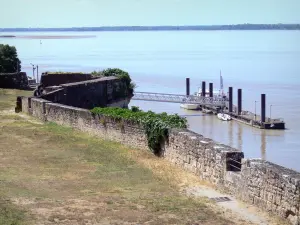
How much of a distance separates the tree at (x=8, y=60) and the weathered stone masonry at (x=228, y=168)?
2552 cm

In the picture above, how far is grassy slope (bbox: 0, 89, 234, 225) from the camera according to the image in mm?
9414

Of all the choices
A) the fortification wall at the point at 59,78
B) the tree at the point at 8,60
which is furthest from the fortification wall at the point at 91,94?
the tree at the point at 8,60

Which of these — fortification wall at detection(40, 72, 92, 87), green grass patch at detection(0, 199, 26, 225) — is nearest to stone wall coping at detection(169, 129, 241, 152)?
green grass patch at detection(0, 199, 26, 225)

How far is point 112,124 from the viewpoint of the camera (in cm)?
1706

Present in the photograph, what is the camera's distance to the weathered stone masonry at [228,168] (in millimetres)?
9461

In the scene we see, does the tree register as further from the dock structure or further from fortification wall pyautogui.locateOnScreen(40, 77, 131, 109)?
fortification wall pyautogui.locateOnScreen(40, 77, 131, 109)

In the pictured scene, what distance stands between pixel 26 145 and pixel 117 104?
39.3 ft

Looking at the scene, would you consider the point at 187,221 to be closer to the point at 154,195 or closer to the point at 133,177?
the point at 154,195

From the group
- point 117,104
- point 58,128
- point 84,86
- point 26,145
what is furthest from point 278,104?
point 26,145

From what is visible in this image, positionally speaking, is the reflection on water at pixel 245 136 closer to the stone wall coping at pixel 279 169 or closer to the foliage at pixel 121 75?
the foliage at pixel 121 75

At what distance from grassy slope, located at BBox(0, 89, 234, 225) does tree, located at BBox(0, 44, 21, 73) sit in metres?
24.6

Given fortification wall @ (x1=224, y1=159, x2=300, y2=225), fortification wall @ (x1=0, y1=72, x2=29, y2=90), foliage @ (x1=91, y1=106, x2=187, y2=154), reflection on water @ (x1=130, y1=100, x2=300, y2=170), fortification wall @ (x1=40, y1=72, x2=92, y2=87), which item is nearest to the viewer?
fortification wall @ (x1=224, y1=159, x2=300, y2=225)

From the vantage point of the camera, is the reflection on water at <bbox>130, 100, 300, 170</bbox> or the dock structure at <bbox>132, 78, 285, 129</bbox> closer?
the reflection on water at <bbox>130, 100, 300, 170</bbox>

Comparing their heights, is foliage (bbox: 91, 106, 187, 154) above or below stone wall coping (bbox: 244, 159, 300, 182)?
above
